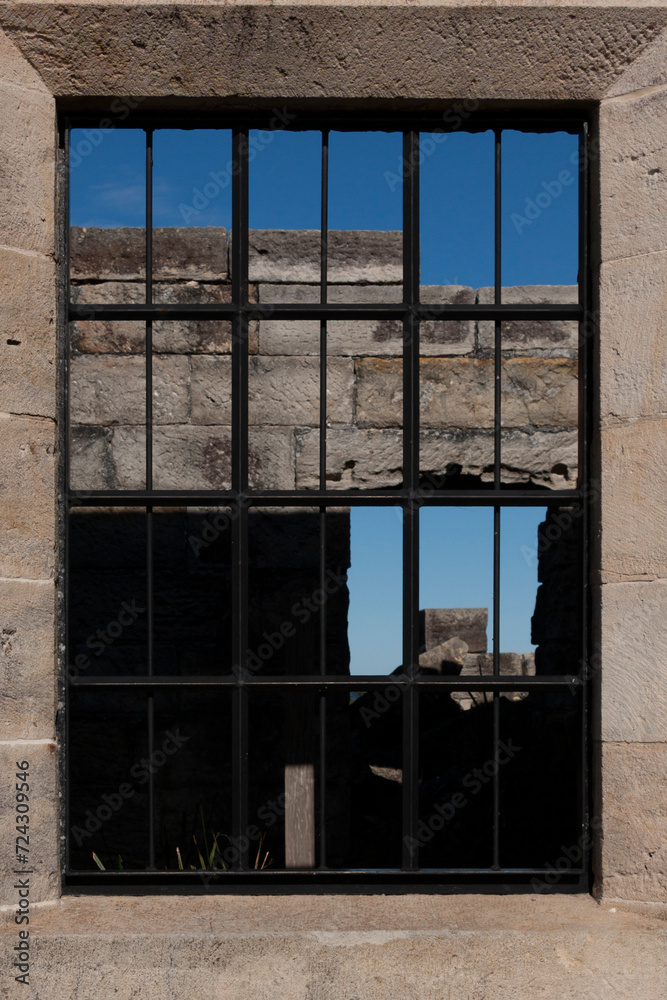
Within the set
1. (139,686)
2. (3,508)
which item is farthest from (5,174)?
(139,686)

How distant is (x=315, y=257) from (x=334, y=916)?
291 centimetres

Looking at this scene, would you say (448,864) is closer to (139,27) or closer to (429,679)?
(429,679)

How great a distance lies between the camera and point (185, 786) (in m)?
4.17

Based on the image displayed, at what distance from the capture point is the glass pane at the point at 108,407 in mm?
4156

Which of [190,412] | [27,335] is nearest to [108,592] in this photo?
[190,412]

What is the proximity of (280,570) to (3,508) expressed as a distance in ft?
6.95

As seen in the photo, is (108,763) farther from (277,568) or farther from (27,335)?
(27,335)

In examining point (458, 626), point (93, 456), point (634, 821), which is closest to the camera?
point (634, 821)

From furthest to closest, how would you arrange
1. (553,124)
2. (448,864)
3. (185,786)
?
(448,864)
(185,786)
(553,124)

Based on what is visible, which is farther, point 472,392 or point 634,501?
point 472,392

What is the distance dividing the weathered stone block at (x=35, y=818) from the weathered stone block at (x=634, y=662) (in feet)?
4.10

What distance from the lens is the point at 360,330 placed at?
427cm

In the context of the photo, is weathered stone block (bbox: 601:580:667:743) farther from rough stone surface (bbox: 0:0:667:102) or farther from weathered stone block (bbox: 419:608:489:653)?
weathered stone block (bbox: 419:608:489:653)

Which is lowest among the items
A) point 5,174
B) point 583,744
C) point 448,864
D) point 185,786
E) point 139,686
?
point 448,864
